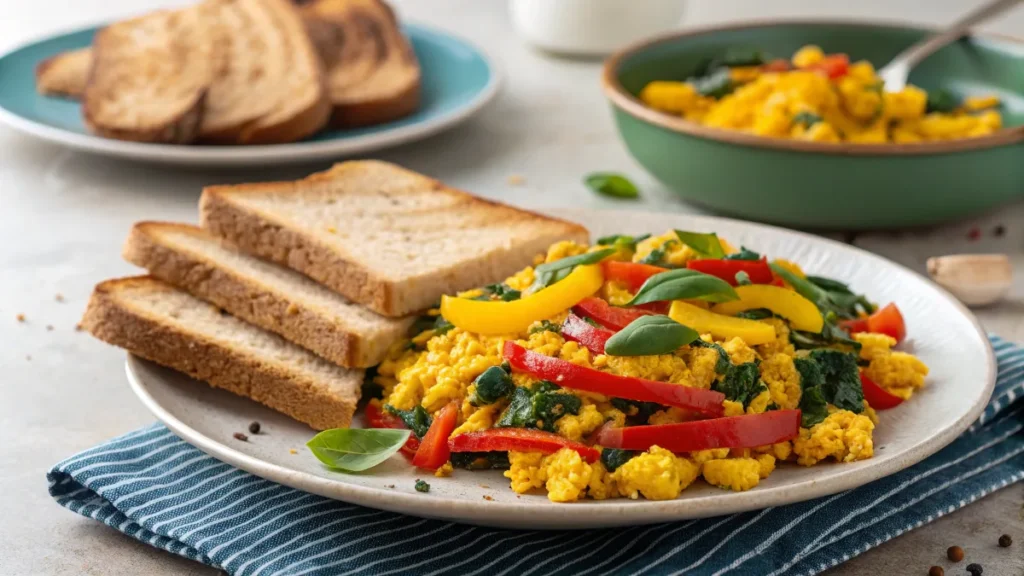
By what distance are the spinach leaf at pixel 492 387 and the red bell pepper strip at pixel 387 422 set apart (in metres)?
0.20

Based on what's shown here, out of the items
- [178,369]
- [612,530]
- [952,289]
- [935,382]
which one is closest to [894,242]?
[952,289]

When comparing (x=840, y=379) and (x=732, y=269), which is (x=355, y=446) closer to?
(x=732, y=269)

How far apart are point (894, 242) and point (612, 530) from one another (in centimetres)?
259

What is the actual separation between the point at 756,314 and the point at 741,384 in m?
0.35

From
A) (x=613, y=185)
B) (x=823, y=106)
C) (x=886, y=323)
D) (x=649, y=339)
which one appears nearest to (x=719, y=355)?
(x=649, y=339)

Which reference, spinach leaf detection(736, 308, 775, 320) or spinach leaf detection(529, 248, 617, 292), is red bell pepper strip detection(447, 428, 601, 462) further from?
Answer: spinach leaf detection(736, 308, 775, 320)

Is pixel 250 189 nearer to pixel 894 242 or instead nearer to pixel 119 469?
pixel 119 469

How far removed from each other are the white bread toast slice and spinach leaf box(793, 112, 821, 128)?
2116mm

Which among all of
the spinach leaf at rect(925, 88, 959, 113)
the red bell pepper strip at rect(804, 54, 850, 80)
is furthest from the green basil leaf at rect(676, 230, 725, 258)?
the spinach leaf at rect(925, 88, 959, 113)

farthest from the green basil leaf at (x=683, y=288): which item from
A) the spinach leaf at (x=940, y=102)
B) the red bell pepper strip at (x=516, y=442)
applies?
the spinach leaf at (x=940, y=102)

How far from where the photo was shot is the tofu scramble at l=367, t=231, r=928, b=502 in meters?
2.54

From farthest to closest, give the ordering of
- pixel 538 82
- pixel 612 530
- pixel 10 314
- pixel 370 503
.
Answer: pixel 538 82
pixel 10 314
pixel 612 530
pixel 370 503

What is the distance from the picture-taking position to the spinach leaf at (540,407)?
2600 mm

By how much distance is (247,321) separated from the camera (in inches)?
133
